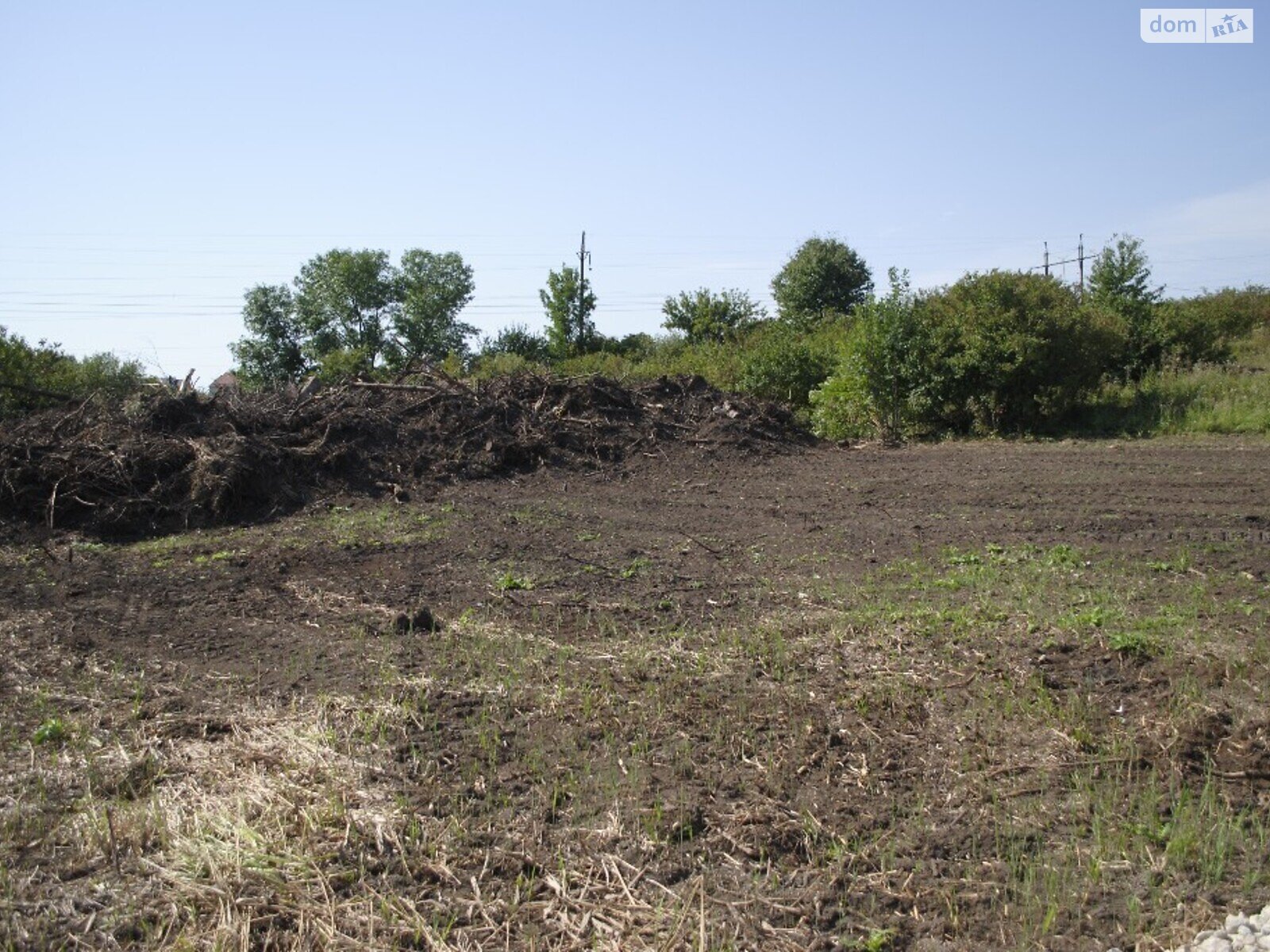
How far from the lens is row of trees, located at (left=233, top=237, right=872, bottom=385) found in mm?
43969

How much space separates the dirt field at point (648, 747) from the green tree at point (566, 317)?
35460 millimetres

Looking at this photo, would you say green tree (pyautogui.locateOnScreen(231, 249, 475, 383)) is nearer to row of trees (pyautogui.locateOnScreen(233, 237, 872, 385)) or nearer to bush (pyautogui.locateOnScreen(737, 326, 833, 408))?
row of trees (pyautogui.locateOnScreen(233, 237, 872, 385))

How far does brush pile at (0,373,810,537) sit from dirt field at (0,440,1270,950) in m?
2.66

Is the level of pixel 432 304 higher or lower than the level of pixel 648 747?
higher

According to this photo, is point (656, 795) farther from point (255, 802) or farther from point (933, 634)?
point (933, 634)

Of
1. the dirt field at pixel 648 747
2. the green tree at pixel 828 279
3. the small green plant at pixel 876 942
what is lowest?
the small green plant at pixel 876 942

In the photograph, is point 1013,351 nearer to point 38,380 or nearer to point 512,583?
point 512,583

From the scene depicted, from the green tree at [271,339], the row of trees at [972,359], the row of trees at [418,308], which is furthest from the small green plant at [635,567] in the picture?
the green tree at [271,339]

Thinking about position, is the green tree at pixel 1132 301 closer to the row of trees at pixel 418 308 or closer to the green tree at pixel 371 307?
the row of trees at pixel 418 308

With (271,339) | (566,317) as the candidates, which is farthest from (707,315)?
(271,339)

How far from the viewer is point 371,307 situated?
59.9 metres

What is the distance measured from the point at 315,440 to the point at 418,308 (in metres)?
47.7

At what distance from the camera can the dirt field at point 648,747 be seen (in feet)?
11.4

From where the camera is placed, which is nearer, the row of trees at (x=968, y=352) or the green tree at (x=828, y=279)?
the row of trees at (x=968, y=352)
